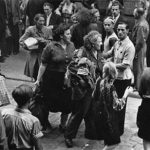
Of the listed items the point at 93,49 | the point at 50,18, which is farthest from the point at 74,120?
the point at 50,18

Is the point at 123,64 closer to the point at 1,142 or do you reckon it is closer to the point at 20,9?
the point at 1,142

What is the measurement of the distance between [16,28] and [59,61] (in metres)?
6.54

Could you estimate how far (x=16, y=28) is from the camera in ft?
44.4

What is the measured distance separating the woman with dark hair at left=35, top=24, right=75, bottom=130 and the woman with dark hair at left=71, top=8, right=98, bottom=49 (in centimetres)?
147

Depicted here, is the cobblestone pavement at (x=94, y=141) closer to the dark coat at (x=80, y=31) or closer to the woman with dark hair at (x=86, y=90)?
the woman with dark hair at (x=86, y=90)

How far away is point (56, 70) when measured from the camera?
24.1 feet

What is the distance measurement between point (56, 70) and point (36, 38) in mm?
2197

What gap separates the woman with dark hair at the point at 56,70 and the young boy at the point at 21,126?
91.4 inches

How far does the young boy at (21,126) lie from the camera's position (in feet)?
15.9

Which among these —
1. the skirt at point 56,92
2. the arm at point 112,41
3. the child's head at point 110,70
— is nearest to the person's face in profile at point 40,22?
the arm at point 112,41

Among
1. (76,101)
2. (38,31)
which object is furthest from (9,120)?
(38,31)

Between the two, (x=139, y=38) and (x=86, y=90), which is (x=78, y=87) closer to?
(x=86, y=90)

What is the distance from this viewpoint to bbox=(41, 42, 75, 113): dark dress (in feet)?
24.0

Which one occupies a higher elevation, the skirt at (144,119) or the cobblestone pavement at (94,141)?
the skirt at (144,119)
